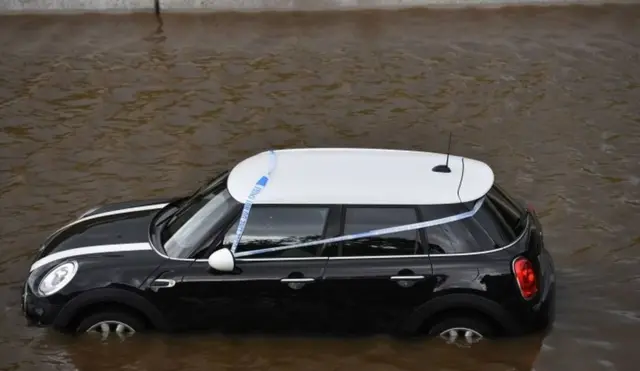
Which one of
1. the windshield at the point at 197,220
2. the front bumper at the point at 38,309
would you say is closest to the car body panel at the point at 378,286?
the windshield at the point at 197,220

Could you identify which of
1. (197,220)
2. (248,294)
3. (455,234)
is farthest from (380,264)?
(197,220)

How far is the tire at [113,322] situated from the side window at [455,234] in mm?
2595

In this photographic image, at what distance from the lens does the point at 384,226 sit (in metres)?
6.69

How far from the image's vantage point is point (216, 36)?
17031 millimetres

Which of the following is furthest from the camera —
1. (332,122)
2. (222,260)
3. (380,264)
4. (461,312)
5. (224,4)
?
(224,4)

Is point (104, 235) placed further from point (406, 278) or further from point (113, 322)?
point (406, 278)

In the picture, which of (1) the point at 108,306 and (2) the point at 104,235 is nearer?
(1) the point at 108,306

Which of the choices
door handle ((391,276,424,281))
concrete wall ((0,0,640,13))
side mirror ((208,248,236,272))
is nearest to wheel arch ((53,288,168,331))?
side mirror ((208,248,236,272))

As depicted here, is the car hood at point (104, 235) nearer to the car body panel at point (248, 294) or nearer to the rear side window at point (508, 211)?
the car body panel at point (248, 294)

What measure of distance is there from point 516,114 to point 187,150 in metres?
5.15

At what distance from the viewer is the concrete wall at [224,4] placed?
18672 mm

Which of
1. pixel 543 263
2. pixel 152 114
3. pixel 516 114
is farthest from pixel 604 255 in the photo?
pixel 152 114

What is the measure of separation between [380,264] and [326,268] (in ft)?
1.47

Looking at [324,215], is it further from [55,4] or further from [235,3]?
[55,4]
